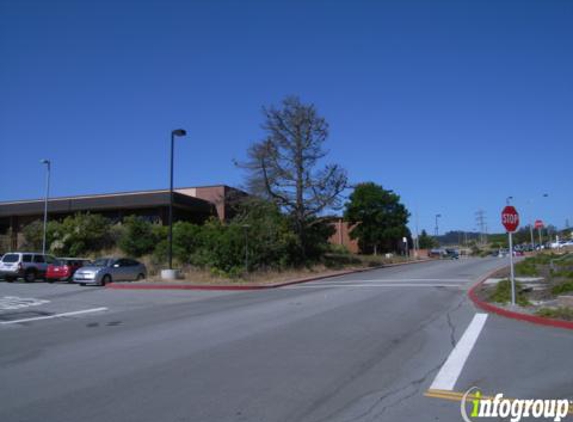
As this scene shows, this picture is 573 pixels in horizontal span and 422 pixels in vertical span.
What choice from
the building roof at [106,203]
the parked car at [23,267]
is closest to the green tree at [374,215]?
the building roof at [106,203]

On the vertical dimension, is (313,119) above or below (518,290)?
above

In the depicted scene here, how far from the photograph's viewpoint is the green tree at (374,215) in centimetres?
6016

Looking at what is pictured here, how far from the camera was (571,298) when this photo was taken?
12.5 m

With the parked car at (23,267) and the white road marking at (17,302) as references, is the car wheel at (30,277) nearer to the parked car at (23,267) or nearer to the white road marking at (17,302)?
the parked car at (23,267)

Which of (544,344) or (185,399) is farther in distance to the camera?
(544,344)

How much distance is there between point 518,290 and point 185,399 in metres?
13.6

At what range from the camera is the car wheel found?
29.8 m

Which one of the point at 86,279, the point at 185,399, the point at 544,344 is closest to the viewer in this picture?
the point at 185,399

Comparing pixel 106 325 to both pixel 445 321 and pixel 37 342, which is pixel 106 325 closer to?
pixel 37 342

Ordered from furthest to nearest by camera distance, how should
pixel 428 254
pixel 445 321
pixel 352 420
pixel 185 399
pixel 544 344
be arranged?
pixel 428 254 < pixel 445 321 < pixel 544 344 < pixel 185 399 < pixel 352 420

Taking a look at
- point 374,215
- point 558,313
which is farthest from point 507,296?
point 374,215

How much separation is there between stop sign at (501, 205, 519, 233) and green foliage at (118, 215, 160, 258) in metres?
29.9

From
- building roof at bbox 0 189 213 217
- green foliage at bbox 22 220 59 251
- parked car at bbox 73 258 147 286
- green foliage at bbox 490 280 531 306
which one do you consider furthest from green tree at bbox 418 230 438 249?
green foliage at bbox 490 280 531 306

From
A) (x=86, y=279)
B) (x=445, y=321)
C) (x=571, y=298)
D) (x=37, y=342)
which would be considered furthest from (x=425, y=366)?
(x=86, y=279)
